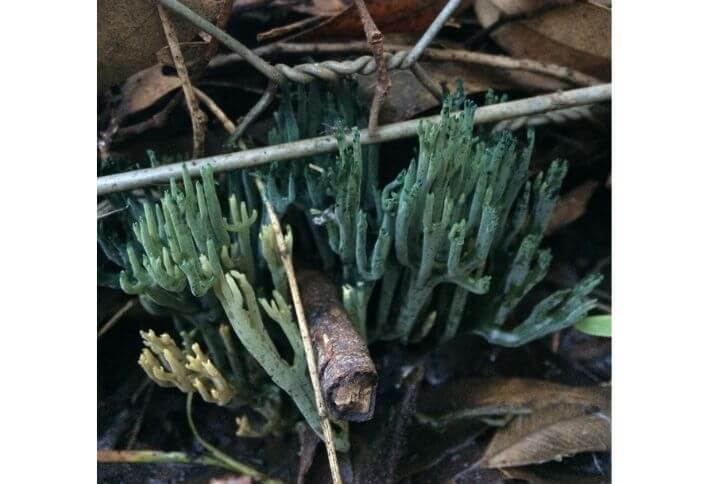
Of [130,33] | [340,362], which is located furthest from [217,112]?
[340,362]

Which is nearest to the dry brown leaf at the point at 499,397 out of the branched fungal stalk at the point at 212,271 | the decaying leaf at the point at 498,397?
the decaying leaf at the point at 498,397

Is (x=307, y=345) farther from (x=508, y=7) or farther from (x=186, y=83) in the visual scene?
(x=508, y=7)

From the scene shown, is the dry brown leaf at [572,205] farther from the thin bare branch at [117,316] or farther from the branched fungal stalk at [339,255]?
the thin bare branch at [117,316]

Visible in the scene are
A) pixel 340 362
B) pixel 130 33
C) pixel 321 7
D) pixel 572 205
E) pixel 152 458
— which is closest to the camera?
pixel 340 362
